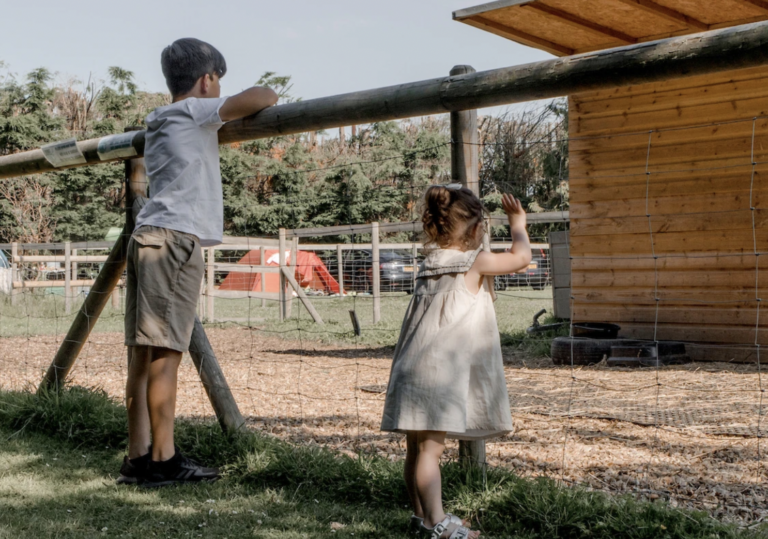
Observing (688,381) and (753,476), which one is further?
(688,381)

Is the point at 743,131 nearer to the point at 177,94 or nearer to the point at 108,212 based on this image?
the point at 177,94

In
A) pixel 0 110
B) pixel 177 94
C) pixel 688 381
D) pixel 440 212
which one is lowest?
pixel 688 381

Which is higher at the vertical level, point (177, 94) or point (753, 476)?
point (177, 94)

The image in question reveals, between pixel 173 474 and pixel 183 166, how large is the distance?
50.9 inches

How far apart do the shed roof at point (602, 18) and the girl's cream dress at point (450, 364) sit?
4893 mm

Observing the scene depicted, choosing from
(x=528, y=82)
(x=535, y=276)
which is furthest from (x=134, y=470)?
(x=535, y=276)

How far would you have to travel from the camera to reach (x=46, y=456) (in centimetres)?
380

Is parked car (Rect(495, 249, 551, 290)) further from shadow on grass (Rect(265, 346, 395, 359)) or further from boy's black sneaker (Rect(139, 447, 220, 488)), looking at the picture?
boy's black sneaker (Rect(139, 447, 220, 488))

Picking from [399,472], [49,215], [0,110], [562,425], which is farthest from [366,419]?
[0,110]

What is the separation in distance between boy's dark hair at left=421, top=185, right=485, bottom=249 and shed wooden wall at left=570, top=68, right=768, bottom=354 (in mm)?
4915

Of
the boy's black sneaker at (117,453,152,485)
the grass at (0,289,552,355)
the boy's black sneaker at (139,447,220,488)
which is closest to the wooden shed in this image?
the grass at (0,289,552,355)

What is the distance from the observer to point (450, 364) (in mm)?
2629

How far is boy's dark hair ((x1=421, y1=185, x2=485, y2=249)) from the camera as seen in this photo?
9.13 feet

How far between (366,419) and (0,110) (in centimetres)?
2815
